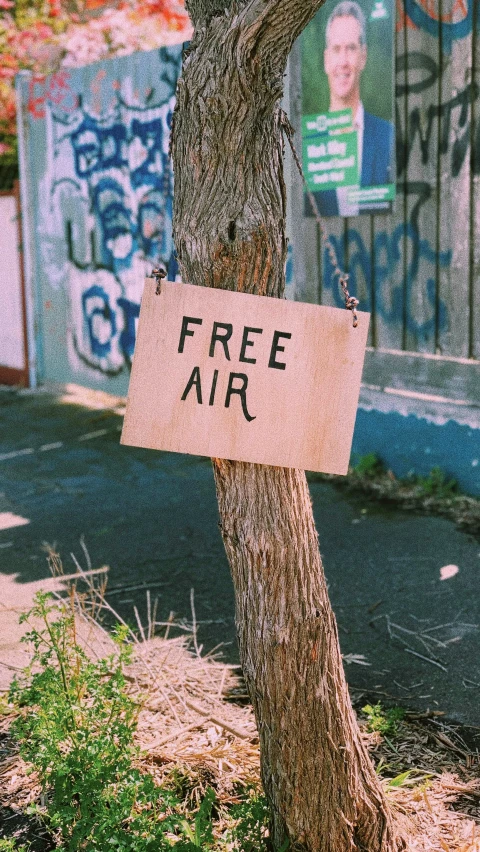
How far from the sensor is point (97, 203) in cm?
848

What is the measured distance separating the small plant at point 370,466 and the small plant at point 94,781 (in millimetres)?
3389

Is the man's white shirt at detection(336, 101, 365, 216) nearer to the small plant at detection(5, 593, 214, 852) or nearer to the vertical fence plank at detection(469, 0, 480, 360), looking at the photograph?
the vertical fence plank at detection(469, 0, 480, 360)

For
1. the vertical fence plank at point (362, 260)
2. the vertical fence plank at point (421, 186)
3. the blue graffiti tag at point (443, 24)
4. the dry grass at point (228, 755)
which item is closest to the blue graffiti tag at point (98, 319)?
the vertical fence plank at point (362, 260)

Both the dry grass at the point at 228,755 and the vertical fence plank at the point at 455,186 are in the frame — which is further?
the vertical fence plank at the point at 455,186

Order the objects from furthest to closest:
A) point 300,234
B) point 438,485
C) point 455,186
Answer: point 300,234
point 438,485
point 455,186

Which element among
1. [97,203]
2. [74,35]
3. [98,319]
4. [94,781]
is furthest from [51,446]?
[94,781]

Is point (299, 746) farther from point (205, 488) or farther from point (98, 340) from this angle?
point (98, 340)

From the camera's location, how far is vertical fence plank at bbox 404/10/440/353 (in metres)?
5.43

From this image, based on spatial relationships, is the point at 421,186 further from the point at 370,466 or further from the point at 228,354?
the point at 228,354

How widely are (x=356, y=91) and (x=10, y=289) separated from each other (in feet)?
16.6

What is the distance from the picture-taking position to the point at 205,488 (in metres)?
6.14

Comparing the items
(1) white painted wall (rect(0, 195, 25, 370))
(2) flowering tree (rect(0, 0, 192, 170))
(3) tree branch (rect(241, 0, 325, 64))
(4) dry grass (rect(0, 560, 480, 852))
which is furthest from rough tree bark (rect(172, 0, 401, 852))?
(1) white painted wall (rect(0, 195, 25, 370))

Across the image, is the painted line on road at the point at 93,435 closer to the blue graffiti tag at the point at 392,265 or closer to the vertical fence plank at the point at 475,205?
the blue graffiti tag at the point at 392,265

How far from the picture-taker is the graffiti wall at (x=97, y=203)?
25.2ft
